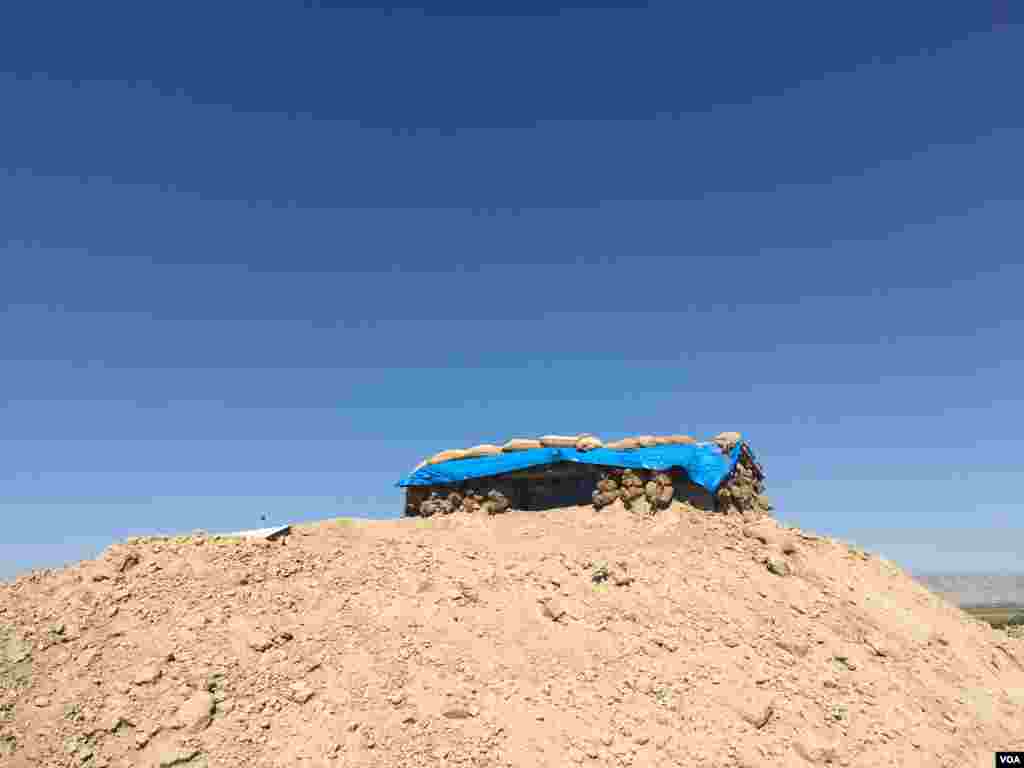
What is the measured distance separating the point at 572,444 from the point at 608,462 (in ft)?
4.59

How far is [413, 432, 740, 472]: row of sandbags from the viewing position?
18.4 m

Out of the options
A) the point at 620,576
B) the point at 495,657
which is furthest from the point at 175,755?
the point at 620,576

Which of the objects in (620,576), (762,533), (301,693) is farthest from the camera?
(762,533)

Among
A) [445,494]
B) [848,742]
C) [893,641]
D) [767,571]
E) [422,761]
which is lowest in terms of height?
[422,761]

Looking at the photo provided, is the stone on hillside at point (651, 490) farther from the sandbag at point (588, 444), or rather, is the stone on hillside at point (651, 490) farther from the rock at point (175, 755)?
the rock at point (175, 755)

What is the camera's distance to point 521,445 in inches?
755

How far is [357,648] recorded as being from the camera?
1252 cm

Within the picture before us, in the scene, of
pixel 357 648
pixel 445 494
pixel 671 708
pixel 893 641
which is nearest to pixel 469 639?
pixel 357 648

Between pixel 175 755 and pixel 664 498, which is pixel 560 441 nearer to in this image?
pixel 664 498

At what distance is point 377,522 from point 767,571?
32.9 ft

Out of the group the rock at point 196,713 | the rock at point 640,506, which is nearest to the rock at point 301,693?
the rock at point 196,713

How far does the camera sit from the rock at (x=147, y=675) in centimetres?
1150

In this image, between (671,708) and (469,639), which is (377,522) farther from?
(671,708)

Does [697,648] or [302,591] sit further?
[302,591]
